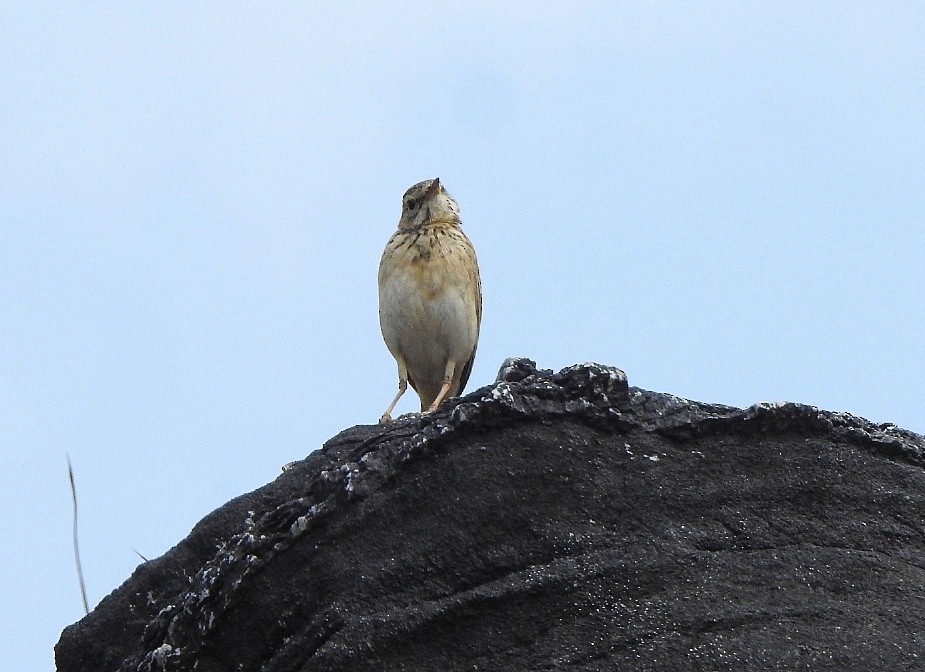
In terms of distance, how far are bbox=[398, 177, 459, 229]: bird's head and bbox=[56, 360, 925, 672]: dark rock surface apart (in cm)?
431

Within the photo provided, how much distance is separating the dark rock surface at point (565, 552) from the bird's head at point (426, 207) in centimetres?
431

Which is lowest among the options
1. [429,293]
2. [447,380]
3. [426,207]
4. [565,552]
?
[565,552]

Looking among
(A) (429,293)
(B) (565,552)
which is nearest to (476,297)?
(A) (429,293)

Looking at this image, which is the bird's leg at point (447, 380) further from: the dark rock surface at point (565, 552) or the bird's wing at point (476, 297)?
the dark rock surface at point (565, 552)

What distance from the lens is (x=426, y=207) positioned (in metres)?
7.43

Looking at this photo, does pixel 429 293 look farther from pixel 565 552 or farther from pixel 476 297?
pixel 565 552

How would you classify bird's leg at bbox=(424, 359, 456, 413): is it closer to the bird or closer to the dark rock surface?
the bird

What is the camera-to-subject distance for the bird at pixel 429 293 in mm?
6992

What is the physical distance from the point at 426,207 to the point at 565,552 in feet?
15.6

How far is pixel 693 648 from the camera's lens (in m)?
2.72

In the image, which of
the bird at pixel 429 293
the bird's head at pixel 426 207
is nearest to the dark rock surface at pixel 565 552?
the bird at pixel 429 293

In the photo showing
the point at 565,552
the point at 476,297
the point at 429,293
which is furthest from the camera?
the point at 476,297

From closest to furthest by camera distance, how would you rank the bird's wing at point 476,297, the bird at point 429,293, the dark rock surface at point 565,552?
1. the dark rock surface at point 565,552
2. the bird at point 429,293
3. the bird's wing at point 476,297

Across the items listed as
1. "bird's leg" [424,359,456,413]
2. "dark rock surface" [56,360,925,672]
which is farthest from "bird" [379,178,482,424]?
"dark rock surface" [56,360,925,672]
